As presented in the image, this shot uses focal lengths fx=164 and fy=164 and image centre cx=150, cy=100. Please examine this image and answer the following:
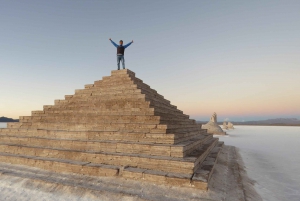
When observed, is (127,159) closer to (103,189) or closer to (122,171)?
(122,171)

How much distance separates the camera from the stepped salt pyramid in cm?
541

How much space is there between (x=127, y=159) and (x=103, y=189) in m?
1.30

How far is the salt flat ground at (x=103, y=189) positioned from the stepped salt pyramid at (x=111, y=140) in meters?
0.28

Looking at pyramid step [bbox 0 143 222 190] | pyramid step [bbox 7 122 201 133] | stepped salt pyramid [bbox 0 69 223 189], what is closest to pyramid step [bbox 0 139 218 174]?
stepped salt pyramid [bbox 0 69 223 189]

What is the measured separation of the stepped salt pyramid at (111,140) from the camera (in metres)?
5.41

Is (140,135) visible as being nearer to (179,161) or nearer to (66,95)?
(179,161)

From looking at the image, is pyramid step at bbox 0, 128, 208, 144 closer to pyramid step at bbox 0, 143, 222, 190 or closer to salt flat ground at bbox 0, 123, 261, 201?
pyramid step at bbox 0, 143, 222, 190

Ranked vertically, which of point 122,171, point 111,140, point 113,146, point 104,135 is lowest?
point 122,171

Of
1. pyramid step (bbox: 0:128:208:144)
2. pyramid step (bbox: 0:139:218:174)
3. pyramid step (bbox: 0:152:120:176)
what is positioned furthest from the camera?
pyramid step (bbox: 0:128:208:144)

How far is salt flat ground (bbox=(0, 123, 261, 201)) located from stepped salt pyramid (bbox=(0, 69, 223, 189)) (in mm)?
279

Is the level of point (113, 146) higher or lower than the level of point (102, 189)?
higher

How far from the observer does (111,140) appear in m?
7.04

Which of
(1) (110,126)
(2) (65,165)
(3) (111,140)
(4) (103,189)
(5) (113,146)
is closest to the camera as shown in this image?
(4) (103,189)

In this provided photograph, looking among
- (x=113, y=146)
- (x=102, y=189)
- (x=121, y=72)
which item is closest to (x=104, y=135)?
(x=113, y=146)
